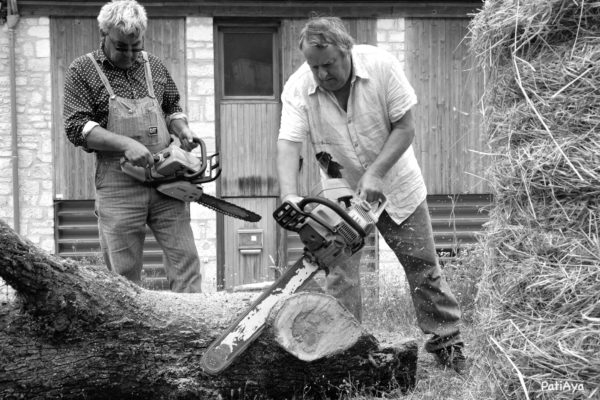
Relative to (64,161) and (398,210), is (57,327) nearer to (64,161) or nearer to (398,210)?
(398,210)

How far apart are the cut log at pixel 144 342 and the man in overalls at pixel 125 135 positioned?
2.67 ft

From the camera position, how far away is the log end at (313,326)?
14.2 feet

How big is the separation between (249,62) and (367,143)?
7278 mm

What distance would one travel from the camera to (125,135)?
549 centimetres

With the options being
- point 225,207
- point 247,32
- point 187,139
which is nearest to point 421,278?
point 225,207

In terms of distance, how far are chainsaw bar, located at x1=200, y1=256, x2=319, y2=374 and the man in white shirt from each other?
58cm

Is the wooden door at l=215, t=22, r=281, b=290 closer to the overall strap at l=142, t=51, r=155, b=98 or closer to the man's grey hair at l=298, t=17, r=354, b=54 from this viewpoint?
the overall strap at l=142, t=51, r=155, b=98

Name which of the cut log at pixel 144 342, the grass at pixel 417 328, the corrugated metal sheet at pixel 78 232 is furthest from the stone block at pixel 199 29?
the cut log at pixel 144 342

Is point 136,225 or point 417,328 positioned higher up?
point 136,225

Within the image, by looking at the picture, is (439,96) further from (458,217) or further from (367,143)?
(367,143)

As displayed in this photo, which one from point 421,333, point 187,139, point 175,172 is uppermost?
point 187,139

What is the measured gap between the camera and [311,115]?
17.1 ft

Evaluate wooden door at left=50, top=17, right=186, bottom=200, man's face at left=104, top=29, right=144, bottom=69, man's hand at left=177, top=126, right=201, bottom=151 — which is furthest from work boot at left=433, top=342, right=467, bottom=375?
wooden door at left=50, top=17, right=186, bottom=200

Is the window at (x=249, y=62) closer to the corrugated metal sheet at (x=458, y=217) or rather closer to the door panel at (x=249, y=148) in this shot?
the door panel at (x=249, y=148)
